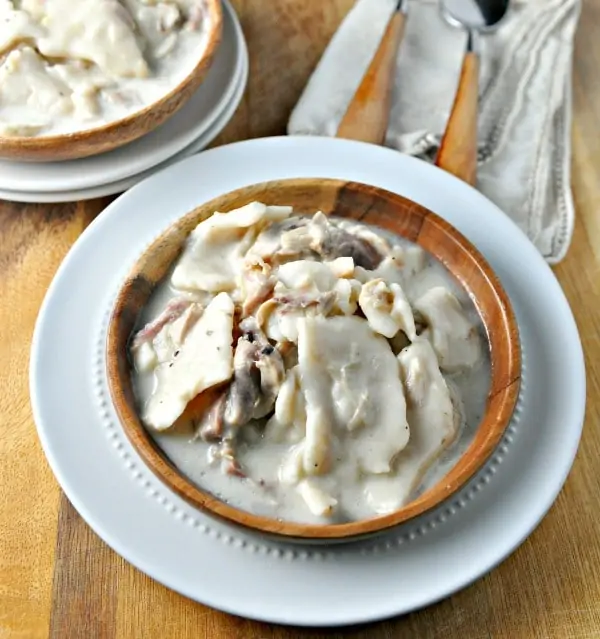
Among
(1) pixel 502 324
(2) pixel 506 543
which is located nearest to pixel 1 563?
(2) pixel 506 543

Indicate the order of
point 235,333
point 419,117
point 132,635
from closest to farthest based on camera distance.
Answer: point 132,635, point 235,333, point 419,117

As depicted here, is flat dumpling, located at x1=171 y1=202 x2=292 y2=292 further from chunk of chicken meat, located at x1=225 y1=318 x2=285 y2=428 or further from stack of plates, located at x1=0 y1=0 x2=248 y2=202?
stack of plates, located at x1=0 y1=0 x2=248 y2=202

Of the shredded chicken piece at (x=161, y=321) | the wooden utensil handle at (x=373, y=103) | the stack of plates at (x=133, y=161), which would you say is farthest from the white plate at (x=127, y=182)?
the shredded chicken piece at (x=161, y=321)

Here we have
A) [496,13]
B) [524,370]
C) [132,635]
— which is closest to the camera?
[132,635]

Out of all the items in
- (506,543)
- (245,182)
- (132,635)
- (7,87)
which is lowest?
(132,635)

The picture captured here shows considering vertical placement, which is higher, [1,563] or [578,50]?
[578,50]

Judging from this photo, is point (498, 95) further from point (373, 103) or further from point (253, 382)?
point (253, 382)

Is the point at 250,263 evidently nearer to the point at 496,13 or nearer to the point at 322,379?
the point at 322,379

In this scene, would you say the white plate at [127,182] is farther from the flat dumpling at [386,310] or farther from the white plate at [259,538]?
the flat dumpling at [386,310]
